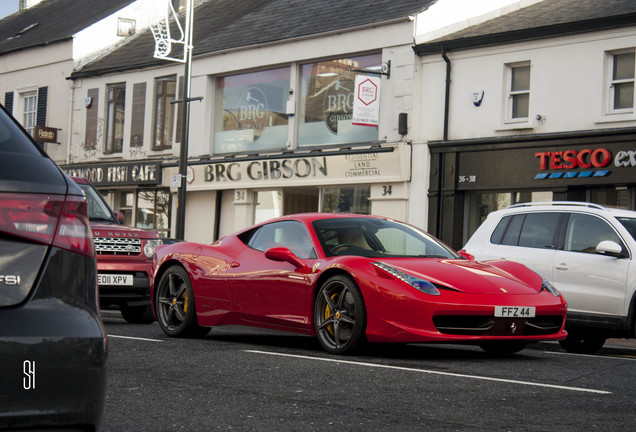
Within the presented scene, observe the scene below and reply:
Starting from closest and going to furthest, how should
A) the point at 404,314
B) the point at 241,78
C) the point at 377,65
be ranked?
the point at 404,314
the point at 377,65
the point at 241,78

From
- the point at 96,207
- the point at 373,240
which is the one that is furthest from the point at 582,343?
the point at 96,207

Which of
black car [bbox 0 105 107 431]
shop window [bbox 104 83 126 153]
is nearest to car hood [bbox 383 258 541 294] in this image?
black car [bbox 0 105 107 431]

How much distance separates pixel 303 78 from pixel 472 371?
21.4 metres

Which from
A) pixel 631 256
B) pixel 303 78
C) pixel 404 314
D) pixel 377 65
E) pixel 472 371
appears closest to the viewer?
pixel 472 371

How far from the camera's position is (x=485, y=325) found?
8.25 meters

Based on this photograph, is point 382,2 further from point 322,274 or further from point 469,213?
point 322,274

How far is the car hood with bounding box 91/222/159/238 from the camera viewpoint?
12469 mm

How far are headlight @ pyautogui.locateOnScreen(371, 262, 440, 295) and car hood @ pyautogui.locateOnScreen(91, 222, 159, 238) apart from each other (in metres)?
5.04

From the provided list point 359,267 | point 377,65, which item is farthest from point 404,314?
point 377,65

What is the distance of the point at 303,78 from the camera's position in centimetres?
2816

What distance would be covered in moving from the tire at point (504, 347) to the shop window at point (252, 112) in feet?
64.3

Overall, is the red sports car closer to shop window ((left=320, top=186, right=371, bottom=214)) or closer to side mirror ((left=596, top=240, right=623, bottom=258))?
side mirror ((left=596, top=240, right=623, bottom=258))

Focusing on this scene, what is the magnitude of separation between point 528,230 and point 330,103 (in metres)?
16.2

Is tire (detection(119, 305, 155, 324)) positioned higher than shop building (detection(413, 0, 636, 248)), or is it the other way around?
shop building (detection(413, 0, 636, 248))
